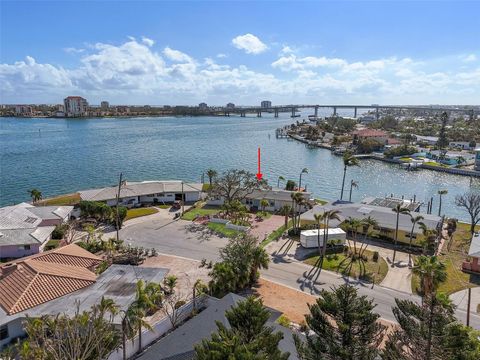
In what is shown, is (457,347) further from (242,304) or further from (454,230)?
(454,230)

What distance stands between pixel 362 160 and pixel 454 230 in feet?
199

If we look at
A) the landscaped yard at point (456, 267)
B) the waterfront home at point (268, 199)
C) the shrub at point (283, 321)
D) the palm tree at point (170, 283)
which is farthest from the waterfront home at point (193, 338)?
the waterfront home at point (268, 199)

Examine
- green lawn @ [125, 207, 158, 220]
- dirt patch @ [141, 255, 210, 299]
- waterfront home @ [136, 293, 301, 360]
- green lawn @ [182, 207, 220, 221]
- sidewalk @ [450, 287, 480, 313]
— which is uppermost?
waterfront home @ [136, 293, 301, 360]

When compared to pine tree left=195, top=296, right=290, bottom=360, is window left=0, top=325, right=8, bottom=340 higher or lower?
lower

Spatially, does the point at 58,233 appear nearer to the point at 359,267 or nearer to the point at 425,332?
the point at 359,267

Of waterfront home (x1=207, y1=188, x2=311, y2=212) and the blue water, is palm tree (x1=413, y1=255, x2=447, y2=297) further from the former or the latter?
the blue water

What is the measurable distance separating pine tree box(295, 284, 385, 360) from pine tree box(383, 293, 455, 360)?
46.8 inches

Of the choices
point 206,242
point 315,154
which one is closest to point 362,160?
point 315,154

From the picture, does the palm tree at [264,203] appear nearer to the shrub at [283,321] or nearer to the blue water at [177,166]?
the blue water at [177,166]

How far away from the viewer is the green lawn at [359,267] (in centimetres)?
3103

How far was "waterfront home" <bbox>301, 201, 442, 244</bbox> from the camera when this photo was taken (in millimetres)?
38781

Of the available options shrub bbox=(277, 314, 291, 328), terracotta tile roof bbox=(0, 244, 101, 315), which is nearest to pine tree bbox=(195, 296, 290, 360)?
shrub bbox=(277, 314, 291, 328)

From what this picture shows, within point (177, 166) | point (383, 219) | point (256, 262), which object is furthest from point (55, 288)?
point (177, 166)

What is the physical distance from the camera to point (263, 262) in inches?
1143
